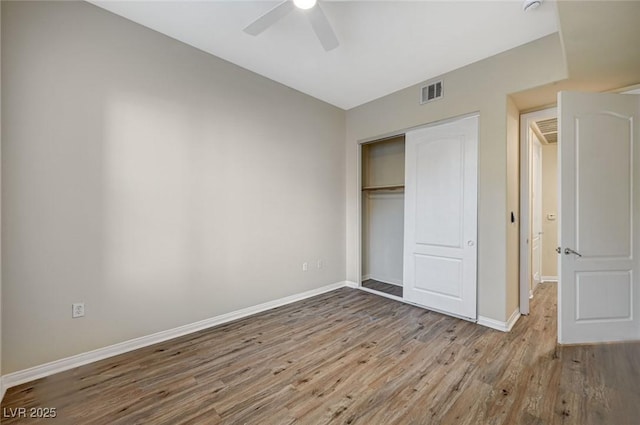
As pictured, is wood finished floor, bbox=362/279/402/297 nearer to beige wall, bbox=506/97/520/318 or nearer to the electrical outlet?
beige wall, bbox=506/97/520/318

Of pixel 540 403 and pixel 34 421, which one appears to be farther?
pixel 540 403

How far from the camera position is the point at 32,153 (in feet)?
6.77

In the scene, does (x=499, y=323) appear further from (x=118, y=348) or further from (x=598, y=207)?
(x=118, y=348)

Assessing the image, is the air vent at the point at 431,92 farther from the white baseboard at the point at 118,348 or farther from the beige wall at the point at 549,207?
the white baseboard at the point at 118,348

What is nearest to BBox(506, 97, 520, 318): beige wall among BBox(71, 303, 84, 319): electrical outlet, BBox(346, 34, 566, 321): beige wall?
BBox(346, 34, 566, 321): beige wall

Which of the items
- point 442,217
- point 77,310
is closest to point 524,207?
point 442,217

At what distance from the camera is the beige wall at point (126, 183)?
6.70 feet

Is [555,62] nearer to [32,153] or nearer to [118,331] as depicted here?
[32,153]

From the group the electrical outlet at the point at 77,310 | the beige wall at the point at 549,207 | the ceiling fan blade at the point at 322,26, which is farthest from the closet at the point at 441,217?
the electrical outlet at the point at 77,310

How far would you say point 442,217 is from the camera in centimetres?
343

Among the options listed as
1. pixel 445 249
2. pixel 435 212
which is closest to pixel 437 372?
pixel 445 249

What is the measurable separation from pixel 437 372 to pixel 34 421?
2.82 m

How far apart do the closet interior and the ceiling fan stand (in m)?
2.37

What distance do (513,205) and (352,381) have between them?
2.65 m
